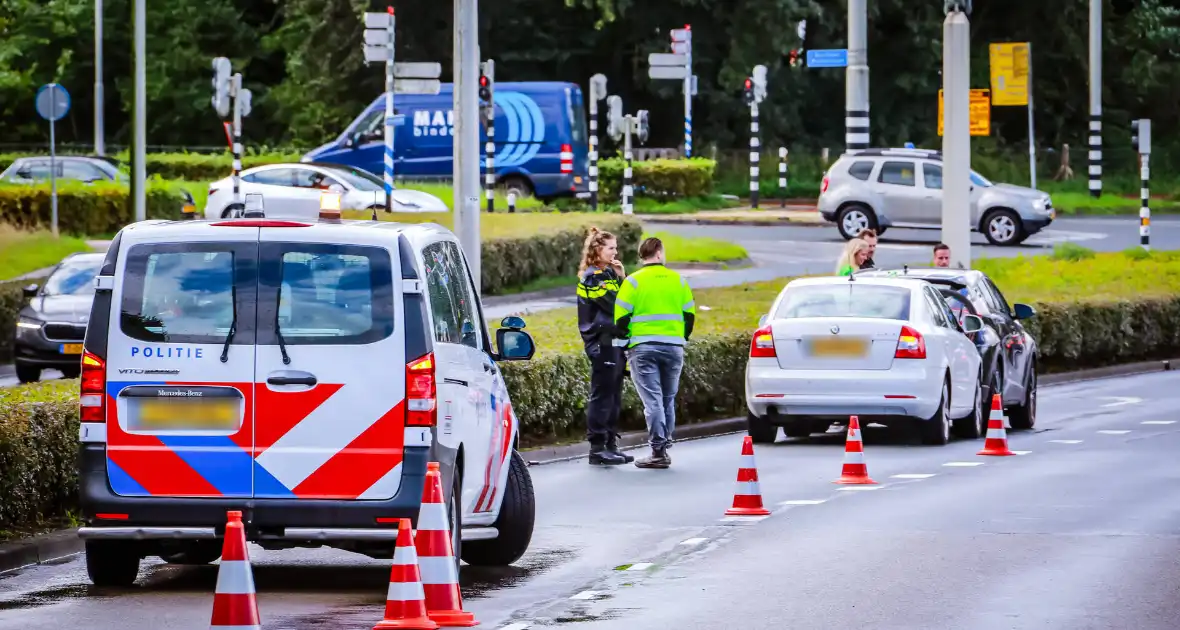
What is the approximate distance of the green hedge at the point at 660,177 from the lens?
52031mm

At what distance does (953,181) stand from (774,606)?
18160 mm

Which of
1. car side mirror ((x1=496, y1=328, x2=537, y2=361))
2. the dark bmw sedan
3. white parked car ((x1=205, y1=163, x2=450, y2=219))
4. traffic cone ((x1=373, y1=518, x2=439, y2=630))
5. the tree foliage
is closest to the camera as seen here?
traffic cone ((x1=373, y1=518, x2=439, y2=630))

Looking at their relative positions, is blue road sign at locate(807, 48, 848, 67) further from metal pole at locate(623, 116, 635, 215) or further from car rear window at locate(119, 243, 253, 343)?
car rear window at locate(119, 243, 253, 343)

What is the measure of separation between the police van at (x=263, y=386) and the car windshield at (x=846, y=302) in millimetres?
9025

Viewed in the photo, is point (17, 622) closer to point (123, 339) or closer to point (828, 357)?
point (123, 339)

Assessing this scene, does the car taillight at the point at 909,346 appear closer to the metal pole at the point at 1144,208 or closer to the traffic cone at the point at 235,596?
the traffic cone at the point at 235,596

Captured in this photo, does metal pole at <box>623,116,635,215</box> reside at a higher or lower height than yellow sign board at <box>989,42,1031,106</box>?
lower

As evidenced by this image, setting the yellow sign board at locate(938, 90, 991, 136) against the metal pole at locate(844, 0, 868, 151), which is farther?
the yellow sign board at locate(938, 90, 991, 136)

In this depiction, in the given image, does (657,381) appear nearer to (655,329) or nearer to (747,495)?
(655,329)

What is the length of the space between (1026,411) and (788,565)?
34.5 ft

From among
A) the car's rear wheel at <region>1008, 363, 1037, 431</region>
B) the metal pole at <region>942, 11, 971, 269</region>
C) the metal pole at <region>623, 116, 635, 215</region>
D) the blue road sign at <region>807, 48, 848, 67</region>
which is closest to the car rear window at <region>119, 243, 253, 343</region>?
the car's rear wheel at <region>1008, 363, 1037, 431</region>

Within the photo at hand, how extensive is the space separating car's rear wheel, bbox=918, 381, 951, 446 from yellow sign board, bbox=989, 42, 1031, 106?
36035 mm

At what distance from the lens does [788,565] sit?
38.6 ft

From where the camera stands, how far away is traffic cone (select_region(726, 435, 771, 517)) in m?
14.1
